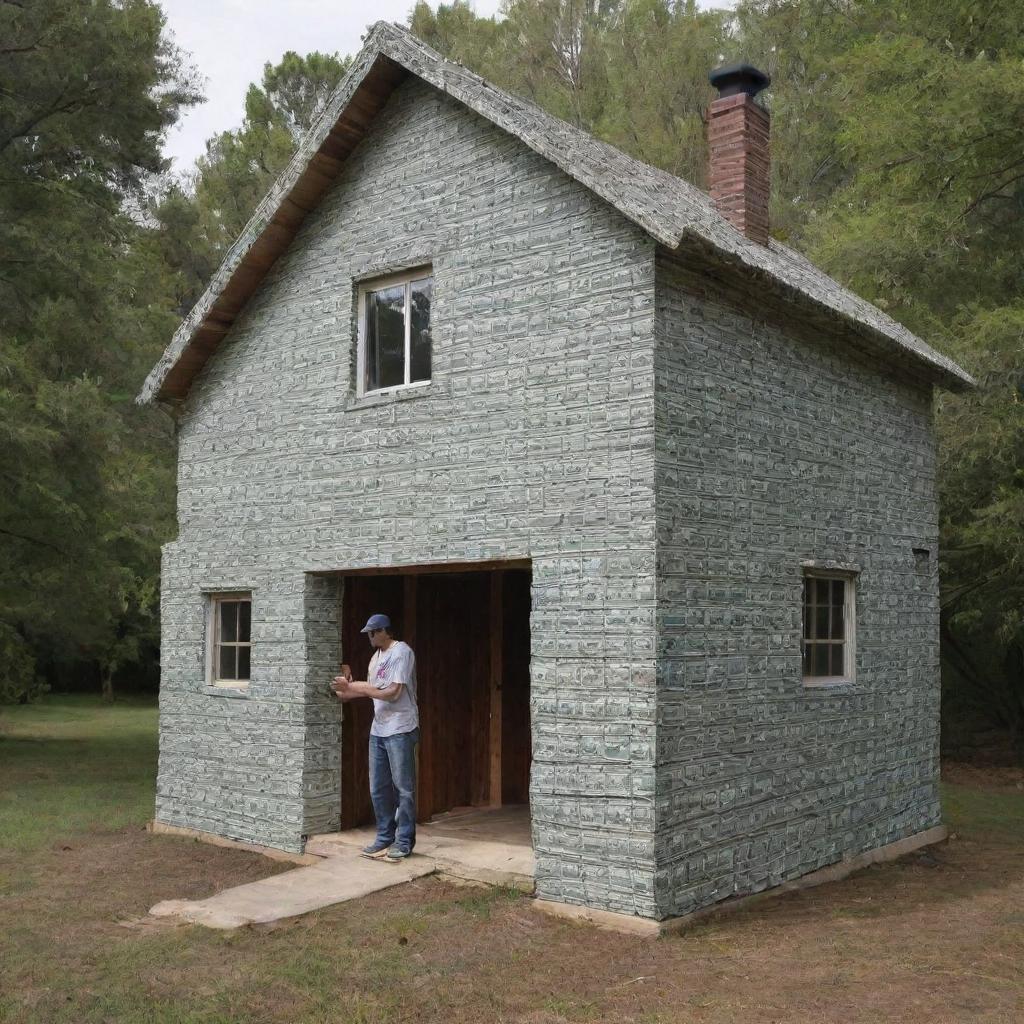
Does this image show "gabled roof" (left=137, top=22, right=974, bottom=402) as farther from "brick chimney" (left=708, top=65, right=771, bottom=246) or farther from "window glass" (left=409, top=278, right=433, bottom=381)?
"window glass" (left=409, top=278, right=433, bottom=381)

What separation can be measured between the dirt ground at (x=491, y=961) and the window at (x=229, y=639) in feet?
7.36

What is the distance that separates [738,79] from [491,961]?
935cm

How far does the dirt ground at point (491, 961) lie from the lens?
6.48m

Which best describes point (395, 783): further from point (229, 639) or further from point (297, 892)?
point (229, 639)

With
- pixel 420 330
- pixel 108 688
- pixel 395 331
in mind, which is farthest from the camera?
pixel 108 688

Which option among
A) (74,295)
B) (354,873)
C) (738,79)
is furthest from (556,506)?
(74,295)

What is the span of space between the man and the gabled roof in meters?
3.64

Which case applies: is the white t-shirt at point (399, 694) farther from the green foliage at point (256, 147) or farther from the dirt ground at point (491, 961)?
the green foliage at point (256, 147)

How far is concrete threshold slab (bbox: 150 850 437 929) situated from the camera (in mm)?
8250

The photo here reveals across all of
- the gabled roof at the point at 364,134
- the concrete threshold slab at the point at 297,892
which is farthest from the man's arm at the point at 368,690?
the gabled roof at the point at 364,134

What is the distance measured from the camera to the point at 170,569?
11.7 m

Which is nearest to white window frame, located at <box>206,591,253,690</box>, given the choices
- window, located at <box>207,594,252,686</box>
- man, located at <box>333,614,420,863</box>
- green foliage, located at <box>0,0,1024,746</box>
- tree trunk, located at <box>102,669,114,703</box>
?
window, located at <box>207,594,252,686</box>

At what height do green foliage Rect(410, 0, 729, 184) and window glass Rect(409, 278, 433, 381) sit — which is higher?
green foliage Rect(410, 0, 729, 184)

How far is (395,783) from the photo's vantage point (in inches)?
379
